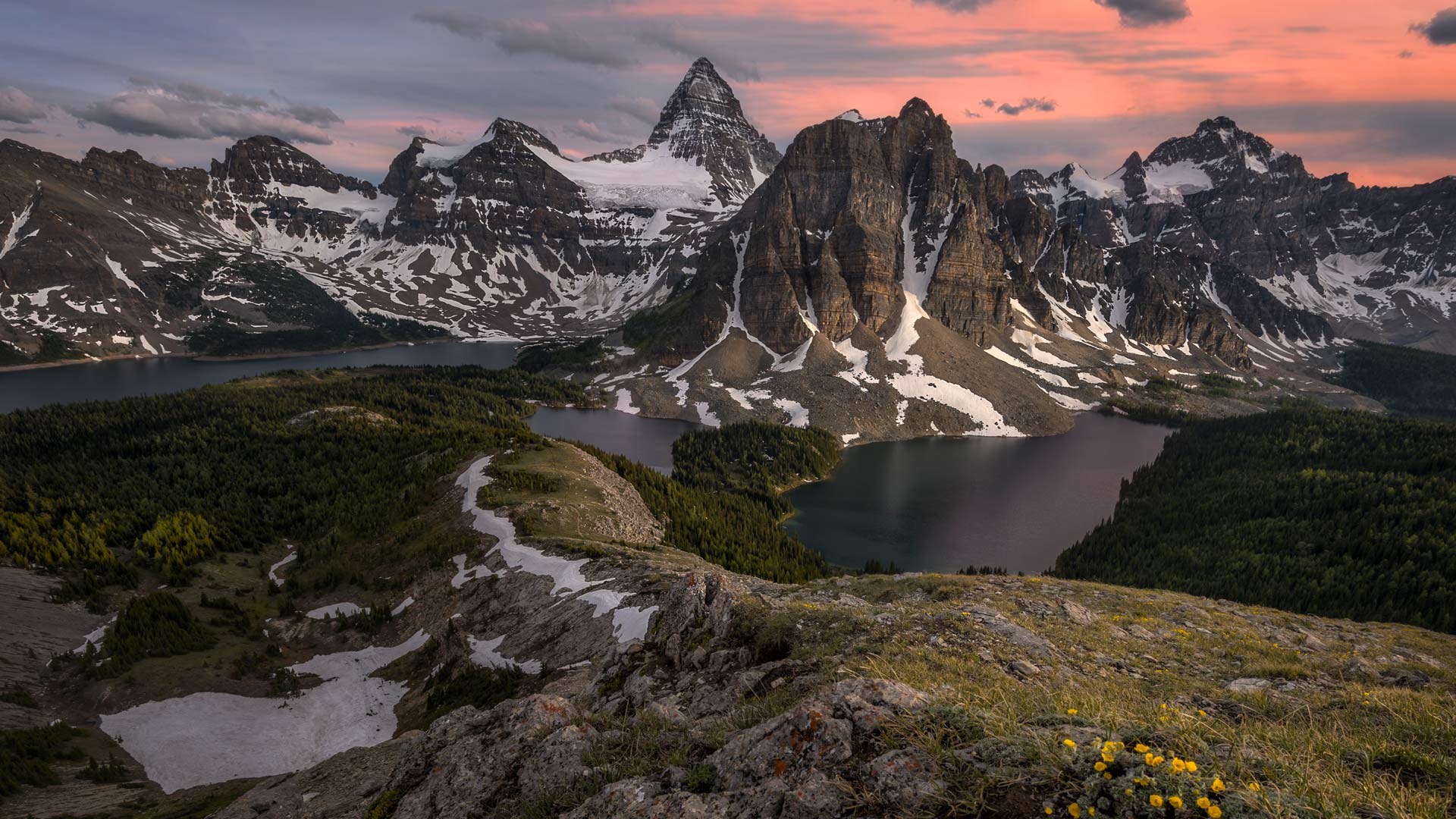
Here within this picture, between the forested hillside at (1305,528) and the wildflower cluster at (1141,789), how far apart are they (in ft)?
208

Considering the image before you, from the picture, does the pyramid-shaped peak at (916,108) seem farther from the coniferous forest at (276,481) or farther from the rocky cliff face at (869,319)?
the coniferous forest at (276,481)

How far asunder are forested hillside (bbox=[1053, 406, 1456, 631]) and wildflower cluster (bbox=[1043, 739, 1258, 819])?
6334 centimetres

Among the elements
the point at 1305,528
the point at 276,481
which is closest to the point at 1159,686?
the point at 276,481

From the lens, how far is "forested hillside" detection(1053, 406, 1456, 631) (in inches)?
2039

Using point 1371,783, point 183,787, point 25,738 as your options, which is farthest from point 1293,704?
point 25,738

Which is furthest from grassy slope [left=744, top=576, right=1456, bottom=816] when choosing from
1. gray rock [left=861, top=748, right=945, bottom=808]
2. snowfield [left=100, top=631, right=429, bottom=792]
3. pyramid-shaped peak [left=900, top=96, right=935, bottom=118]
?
pyramid-shaped peak [left=900, top=96, right=935, bottom=118]

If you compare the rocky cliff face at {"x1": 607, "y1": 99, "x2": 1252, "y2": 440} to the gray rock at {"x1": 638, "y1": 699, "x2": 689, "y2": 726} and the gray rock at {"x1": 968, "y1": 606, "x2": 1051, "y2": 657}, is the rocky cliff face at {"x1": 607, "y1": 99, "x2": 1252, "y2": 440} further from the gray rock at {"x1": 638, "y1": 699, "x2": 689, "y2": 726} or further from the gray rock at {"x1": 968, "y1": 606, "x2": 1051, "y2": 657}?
the gray rock at {"x1": 638, "y1": 699, "x2": 689, "y2": 726}

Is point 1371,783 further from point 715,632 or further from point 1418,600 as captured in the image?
point 1418,600

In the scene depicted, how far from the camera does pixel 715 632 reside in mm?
15359

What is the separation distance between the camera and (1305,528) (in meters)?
63.8

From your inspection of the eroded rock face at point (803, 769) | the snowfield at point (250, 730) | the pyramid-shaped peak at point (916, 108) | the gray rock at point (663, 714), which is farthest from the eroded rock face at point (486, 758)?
the pyramid-shaped peak at point (916, 108)

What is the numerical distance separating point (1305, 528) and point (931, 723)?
8394 cm

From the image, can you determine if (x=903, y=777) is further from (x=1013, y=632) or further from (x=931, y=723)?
(x=1013, y=632)

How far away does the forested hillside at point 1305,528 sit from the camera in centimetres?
5178
